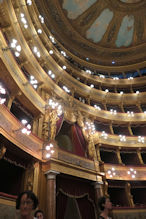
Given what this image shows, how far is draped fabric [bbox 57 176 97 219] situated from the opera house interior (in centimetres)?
5

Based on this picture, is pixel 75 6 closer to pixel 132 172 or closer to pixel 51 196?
pixel 132 172

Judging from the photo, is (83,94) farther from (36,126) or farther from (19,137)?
(19,137)

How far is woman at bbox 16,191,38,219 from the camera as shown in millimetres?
1556

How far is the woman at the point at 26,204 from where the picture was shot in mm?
1556

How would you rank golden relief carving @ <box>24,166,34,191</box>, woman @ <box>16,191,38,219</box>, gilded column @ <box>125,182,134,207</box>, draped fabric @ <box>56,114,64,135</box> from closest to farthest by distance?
woman @ <box>16,191,38,219</box> → golden relief carving @ <box>24,166,34,191</box> → draped fabric @ <box>56,114,64,135</box> → gilded column @ <box>125,182,134,207</box>

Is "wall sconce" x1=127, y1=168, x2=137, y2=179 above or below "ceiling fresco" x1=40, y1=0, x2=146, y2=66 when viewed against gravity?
below

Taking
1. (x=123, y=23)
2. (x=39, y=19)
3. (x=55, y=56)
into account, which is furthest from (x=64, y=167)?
(x=123, y=23)

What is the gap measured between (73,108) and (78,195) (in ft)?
19.6

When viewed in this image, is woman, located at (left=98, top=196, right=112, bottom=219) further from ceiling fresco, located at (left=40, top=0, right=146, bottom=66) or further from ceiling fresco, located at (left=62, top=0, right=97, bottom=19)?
ceiling fresco, located at (left=62, top=0, right=97, bottom=19)

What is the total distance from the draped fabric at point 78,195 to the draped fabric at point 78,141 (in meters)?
1.82

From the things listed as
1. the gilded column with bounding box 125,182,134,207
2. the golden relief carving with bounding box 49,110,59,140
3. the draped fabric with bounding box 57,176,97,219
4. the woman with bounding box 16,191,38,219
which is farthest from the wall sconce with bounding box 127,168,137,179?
the woman with bounding box 16,191,38,219

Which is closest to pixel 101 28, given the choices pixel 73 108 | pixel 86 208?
pixel 73 108

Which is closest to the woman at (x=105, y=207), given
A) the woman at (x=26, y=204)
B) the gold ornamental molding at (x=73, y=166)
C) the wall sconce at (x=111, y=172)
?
the woman at (x=26, y=204)

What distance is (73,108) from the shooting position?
1255 cm
